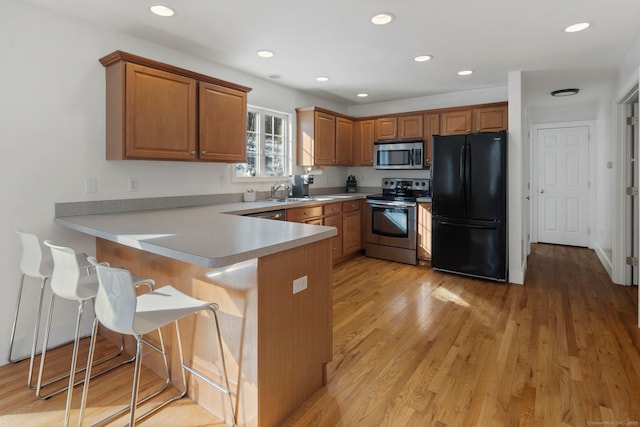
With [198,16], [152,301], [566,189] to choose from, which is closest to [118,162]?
[198,16]

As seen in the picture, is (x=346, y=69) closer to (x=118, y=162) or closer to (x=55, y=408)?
(x=118, y=162)

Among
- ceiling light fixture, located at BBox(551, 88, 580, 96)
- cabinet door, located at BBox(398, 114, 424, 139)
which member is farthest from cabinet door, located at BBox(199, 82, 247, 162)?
ceiling light fixture, located at BBox(551, 88, 580, 96)

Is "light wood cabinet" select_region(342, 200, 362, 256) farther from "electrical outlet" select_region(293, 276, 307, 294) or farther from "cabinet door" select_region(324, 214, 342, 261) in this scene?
"electrical outlet" select_region(293, 276, 307, 294)

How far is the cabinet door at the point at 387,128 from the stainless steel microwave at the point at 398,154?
109mm

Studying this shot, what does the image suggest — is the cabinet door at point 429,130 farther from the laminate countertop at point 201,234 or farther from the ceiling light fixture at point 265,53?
the laminate countertop at point 201,234

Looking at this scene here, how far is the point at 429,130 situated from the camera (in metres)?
4.99

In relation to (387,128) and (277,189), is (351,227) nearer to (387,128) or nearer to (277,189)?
(277,189)

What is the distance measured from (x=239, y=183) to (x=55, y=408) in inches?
103

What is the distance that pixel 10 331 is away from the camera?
2395mm

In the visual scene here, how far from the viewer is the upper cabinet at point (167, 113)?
8.73ft

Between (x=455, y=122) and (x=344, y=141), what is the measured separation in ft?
5.25

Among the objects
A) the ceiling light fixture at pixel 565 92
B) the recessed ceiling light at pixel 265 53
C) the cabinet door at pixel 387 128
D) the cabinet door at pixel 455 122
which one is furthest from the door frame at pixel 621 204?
the recessed ceiling light at pixel 265 53

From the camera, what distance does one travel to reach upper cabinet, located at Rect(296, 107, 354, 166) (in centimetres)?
477

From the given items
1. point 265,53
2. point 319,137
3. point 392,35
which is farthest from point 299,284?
point 319,137
